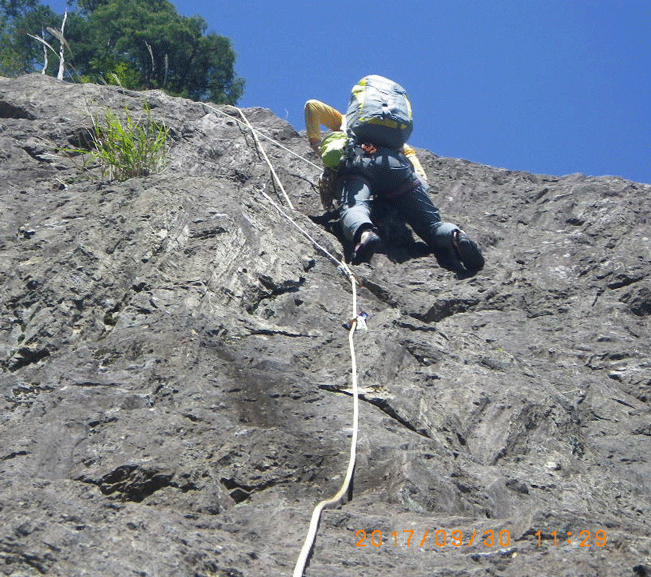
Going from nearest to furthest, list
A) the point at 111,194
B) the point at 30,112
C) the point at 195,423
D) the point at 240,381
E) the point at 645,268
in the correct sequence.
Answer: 1. the point at 195,423
2. the point at 240,381
3. the point at 111,194
4. the point at 645,268
5. the point at 30,112

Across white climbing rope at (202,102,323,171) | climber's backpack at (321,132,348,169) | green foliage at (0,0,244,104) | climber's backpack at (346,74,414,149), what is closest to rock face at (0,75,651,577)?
climber's backpack at (321,132,348,169)

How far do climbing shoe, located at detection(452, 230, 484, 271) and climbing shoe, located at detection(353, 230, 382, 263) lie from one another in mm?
550

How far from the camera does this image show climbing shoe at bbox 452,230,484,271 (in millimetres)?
6023

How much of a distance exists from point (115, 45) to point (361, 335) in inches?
519

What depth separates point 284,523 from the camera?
9.27 feet

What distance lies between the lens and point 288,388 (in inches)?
146

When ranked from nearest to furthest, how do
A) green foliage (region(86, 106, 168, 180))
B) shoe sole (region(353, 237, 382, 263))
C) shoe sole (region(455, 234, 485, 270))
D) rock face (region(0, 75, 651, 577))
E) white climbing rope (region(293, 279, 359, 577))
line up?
1. white climbing rope (region(293, 279, 359, 577))
2. rock face (region(0, 75, 651, 577))
3. green foliage (region(86, 106, 168, 180))
4. shoe sole (region(353, 237, 382, 263))
5. shoe sole (region(455, 234, 485, 270))

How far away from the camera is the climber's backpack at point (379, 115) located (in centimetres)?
667

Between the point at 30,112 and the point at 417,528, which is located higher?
the point at 30,112

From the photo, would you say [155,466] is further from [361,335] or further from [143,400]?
[361,335]

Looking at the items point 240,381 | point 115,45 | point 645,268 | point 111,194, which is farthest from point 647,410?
point 115,45

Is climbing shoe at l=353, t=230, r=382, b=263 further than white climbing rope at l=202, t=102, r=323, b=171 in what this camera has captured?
No

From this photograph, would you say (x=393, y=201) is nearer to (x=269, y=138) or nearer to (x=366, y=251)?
(x=366, y=251)
